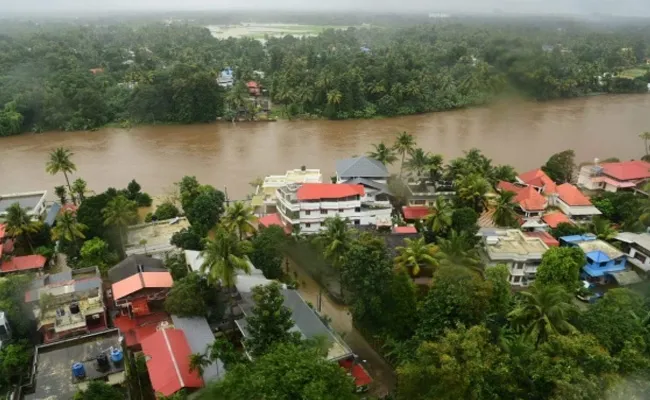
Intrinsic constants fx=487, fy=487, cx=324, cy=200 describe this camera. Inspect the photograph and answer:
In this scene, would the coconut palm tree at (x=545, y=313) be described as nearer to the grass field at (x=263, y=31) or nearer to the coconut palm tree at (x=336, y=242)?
the coconut palm tree at (x=336, y=242)

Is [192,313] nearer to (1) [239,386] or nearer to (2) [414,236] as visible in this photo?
(1) [239,386]

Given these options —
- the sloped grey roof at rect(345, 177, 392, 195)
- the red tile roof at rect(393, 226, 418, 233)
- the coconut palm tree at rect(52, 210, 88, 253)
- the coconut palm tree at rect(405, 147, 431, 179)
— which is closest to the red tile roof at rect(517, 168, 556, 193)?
the coconut palm tree at rect(405, 147, 431, 179)

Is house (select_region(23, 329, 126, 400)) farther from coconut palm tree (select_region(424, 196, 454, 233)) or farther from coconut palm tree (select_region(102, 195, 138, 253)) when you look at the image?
coconut palm tree (select_region(424, 196, 454, 233))

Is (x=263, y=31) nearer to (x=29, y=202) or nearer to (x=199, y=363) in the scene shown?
(x=29, y=202)

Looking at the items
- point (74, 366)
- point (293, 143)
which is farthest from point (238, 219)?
point (293, 143)

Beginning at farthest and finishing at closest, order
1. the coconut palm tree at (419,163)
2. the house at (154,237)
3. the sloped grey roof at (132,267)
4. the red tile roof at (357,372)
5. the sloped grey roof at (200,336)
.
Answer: the coconut palm tree at (419,163) → the house at (154,237) → the sloped grey roof at (132,267) → the red tile roof at (357,372) → the sloped grey roof at (200,336)

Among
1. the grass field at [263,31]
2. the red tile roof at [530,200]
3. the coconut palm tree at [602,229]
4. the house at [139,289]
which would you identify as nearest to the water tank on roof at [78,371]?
the house at [139,289]
